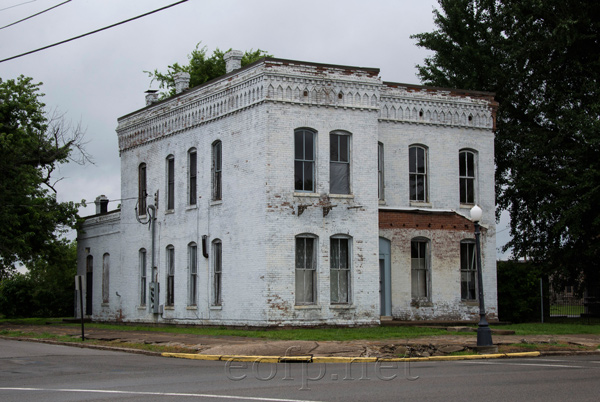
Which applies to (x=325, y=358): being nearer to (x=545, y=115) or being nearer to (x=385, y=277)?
(x=385, y=277)

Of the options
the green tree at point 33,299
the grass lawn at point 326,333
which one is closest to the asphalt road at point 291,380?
the grass lawn at point 326,333

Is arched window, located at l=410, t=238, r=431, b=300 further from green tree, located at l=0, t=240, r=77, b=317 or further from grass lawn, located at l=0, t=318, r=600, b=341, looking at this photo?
green tree, located at l=0, t=240, r=77, b=317

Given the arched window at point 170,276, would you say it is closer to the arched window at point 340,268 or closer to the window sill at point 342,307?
the arched window at point 340,268

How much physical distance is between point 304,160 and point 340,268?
3.77 metres

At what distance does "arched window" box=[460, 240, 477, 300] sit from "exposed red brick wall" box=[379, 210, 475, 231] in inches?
30.1

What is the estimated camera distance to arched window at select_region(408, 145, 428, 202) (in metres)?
30.6

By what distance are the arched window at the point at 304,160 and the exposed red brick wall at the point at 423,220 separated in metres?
3.19

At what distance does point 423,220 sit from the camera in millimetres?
29656

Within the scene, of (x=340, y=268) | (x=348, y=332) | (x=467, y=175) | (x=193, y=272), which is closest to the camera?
(x=348, y=332)

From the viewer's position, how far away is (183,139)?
31422mm

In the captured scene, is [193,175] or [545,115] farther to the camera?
[545,115]

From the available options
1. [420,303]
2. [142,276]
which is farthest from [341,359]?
[142,276]

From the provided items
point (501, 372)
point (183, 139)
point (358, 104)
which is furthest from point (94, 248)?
point (501, 372)

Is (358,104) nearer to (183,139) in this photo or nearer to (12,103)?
(183,139)
